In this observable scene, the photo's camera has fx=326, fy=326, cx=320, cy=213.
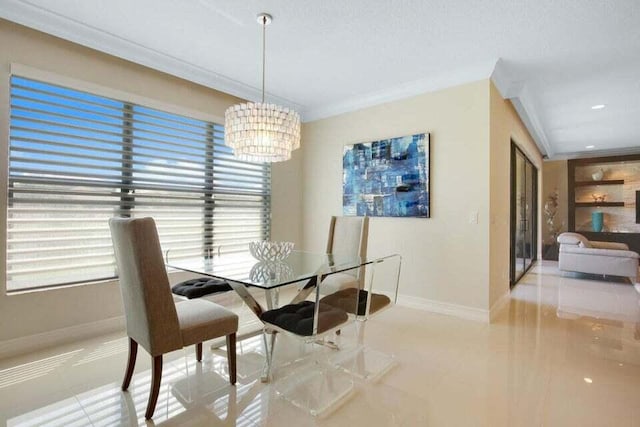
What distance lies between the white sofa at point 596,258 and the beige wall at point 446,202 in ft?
10.9

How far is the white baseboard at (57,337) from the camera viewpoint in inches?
96.3

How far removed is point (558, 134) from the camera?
583cm

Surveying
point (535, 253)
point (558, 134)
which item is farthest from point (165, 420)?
point (535, 253)

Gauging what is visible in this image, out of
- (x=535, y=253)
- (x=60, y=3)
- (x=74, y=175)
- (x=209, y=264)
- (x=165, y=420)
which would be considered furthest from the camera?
(x=535, y=253)

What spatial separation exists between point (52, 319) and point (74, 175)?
119 centimetres

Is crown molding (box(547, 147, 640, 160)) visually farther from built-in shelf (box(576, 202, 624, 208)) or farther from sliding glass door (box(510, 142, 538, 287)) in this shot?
sliding glass door (box(510, 142, 538, 287))

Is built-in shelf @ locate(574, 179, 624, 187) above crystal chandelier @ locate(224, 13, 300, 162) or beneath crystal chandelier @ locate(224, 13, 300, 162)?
above

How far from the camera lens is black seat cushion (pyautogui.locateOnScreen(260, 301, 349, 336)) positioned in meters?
1.88

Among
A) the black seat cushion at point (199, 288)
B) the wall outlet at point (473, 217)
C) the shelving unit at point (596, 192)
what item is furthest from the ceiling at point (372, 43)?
the shelving unit at point (596, 192)

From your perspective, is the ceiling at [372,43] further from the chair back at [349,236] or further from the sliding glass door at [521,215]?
the chair back at [349,236]

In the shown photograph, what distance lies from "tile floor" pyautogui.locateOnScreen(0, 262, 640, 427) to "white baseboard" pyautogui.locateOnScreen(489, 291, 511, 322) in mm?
178

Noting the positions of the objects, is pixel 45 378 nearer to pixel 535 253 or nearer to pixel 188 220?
pixel 188 220

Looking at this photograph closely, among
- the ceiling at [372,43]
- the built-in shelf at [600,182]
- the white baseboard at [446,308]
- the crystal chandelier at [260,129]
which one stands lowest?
the white baseboard at [446,308]

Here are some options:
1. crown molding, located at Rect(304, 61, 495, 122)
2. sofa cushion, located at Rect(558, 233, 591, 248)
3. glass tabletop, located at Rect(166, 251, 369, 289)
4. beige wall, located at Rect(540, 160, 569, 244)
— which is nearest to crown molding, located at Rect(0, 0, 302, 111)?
crown molding, located at Rect(304, 61, 495, 122)
